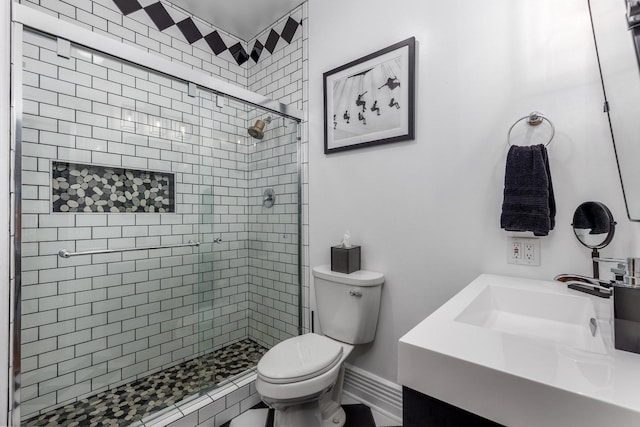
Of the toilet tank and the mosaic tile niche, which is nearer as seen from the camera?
the mosaic tile niche

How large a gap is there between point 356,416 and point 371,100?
1813 millimetres

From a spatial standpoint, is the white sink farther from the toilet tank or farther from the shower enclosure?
the shower enclosure

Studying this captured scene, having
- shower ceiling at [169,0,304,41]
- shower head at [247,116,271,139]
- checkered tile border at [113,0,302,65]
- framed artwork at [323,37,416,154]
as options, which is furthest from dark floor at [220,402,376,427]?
shower ceiling at [169,0,304,41]

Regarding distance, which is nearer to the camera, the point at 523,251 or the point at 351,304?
the point at 523,251

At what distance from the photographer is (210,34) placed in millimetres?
2439

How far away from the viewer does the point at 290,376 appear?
1.31m

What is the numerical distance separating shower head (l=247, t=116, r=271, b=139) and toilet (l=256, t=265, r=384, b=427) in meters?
1.06

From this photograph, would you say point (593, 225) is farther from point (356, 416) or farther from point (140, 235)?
point (140, 235)

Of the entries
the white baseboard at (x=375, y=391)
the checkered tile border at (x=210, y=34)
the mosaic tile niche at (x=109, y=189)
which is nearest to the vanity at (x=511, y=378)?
the white baseboard at (x=375, y=391)

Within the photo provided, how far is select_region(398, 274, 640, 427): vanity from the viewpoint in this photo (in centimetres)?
49

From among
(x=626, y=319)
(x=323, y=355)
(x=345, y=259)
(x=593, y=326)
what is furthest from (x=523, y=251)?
(x=323, y=355)

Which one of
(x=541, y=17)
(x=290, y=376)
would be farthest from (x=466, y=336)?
(x=541, y=17)

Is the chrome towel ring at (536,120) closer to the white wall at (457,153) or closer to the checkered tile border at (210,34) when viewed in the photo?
the white wall at (457,153)

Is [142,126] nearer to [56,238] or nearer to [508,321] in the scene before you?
[56,238]
